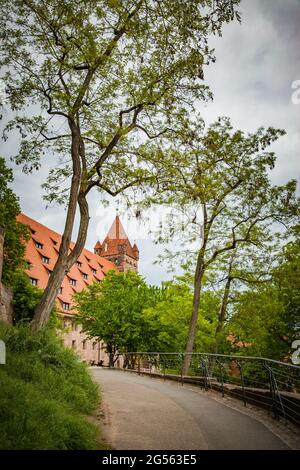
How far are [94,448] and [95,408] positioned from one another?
3046mm

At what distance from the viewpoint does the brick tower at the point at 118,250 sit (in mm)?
87312

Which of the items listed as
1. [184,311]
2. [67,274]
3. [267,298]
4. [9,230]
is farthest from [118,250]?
[267,298]

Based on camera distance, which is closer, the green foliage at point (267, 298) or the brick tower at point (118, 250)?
the green foliage at point (267, 298)

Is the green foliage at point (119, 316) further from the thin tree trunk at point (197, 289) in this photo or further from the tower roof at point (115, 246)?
the tower roof at point (115, 246)

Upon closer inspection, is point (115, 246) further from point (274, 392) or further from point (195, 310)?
point (274, 392)

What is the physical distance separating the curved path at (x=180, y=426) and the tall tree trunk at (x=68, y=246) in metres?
2.88

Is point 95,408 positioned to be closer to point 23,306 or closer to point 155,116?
point 155,116

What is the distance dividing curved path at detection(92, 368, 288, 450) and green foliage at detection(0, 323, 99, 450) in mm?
557

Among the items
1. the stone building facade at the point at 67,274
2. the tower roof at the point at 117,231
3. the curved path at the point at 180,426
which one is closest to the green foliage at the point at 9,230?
the stone building facade at the point at 67,274

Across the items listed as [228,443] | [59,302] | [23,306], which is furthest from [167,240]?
[59,302]

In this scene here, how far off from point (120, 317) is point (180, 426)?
28.4 meters

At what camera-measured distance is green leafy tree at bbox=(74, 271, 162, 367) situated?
112ft

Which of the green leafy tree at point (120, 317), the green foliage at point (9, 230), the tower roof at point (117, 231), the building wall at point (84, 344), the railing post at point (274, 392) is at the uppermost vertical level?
the tower roof at point (117, 231)

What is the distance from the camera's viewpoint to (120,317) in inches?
1366
